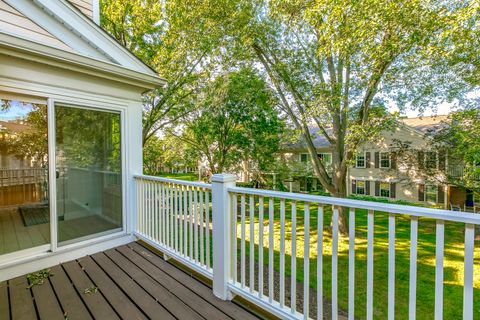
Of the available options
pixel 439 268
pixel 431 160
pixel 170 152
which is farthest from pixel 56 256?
pixel 431 160

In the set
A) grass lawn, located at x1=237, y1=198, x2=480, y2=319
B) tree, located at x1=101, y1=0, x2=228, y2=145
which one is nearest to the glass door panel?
grass lawn, located at x1=237, y1=198, x2=480, y2=319

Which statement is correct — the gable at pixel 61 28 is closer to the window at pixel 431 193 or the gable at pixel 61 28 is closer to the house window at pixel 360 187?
the house window at pixel 360 187

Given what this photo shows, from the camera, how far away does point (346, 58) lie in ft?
19.1

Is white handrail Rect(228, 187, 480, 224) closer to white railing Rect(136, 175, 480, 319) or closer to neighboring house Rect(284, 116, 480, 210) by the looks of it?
white railing Rect(136, 175, 480, 319)

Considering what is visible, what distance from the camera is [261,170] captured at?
9945 millimetres

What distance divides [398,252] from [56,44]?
9162mm

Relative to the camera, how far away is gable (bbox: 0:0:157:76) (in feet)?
9.62

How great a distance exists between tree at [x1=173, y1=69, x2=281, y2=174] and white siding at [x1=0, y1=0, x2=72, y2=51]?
557cm

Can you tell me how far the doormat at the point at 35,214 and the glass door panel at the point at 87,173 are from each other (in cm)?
14

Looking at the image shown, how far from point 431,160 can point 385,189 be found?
5.03 meters

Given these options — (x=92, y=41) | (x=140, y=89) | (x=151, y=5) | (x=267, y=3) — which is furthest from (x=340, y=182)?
(x=151, y=5)

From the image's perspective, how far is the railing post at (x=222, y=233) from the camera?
227 cm

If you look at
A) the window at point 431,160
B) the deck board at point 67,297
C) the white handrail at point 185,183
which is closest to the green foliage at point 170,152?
the white handrail at point 185,183

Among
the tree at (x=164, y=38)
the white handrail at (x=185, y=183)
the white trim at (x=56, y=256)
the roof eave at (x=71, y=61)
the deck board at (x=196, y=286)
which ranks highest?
the tree at (x=164, y=38)
